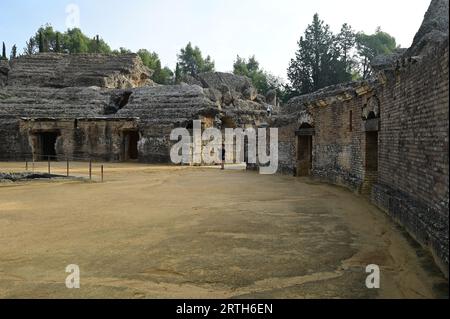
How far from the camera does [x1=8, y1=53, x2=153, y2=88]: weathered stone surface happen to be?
41.8 metres

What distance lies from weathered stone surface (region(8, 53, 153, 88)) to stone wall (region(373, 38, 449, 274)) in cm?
3735

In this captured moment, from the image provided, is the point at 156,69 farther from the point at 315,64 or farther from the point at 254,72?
the point at 315,64

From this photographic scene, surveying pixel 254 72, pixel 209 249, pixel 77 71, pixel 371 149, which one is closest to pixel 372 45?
pixel 254 72

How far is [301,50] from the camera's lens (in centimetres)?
4444

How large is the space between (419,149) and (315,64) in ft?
126

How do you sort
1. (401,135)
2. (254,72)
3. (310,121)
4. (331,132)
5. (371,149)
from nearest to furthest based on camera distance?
(401,135) → (371,149) → (331,132) → (310,121) → (254,72)

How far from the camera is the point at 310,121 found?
17.0 metres

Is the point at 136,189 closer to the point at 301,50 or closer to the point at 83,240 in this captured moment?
the point at 83,240

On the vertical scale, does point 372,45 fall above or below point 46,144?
above

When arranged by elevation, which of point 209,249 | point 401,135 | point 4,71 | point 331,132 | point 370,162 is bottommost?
point 209,249

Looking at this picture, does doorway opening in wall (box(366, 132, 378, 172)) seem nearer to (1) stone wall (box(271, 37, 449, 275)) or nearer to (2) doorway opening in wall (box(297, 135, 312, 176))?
(1) stone wall (box(271, 37, 449, 275))

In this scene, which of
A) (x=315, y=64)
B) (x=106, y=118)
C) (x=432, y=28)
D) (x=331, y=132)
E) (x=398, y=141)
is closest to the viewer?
(x=398, y=141)
